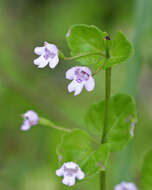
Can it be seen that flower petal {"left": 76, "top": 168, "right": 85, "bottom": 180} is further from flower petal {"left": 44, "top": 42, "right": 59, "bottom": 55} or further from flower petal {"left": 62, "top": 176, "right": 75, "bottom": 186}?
flower petal {"left": 44, "top": 42, "right": 59, "bottom": 55}

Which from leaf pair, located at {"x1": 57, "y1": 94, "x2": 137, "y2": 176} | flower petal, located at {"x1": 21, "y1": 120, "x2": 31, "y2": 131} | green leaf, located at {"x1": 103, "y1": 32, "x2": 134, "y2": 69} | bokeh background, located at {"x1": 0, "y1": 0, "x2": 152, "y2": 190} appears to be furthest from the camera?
bokeh background, located at {"x1": 0, "y1": 0, "x2": 152, "y2": 190}

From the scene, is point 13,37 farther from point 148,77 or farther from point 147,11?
point 147,11

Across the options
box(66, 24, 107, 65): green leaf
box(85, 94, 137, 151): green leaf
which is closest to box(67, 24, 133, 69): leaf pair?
box(66, 24, 107, 65): green leaf

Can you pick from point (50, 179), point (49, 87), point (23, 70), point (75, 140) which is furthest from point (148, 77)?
point (75, 140)

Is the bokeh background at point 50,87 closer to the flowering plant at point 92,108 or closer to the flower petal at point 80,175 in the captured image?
the flowering plant at point 92,108

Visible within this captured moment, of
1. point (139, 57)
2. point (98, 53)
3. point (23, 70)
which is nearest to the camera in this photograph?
point (98, 53)

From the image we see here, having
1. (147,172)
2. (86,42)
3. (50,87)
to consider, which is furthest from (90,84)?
(50,87)

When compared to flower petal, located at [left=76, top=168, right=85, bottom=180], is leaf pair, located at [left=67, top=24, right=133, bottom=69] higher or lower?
higher

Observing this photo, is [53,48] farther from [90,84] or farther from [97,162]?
[97,162]
